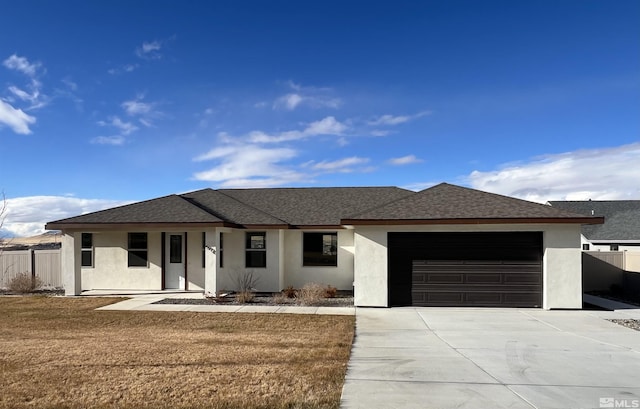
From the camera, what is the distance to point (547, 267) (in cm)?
1352

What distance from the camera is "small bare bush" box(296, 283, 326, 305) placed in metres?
14.6

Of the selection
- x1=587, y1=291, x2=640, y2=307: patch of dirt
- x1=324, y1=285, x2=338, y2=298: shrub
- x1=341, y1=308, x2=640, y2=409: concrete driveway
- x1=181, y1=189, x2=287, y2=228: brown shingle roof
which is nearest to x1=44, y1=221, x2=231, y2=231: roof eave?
x1=181, y1=189, x2=287, y2=228: brown shingle roof

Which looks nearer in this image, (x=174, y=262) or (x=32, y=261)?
(x=174, y=262)

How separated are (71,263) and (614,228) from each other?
1277 inches

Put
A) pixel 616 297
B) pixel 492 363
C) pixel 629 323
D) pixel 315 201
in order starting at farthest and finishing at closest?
1. pixel 315 201
2. pixel 616 297
3. pixel 629 323
4. pixel 492 363

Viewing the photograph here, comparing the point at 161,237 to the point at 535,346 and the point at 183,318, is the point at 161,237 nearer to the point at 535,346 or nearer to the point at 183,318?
the point at 183,318

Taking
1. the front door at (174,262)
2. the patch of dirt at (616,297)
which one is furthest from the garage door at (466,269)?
the front door at (174,262)

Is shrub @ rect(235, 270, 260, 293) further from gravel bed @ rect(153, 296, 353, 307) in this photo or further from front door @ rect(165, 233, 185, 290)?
front door @ rect(165, 233, 185, 290)

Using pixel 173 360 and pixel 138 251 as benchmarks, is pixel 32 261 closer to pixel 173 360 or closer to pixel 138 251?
pixel 138 251

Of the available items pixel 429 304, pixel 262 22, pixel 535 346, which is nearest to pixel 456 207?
pixel 429 304

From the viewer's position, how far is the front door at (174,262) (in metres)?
17.9

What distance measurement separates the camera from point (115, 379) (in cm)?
645

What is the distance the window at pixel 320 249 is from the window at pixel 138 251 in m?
6.70

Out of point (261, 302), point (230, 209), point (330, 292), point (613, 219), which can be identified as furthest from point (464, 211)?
point (613, 219)
